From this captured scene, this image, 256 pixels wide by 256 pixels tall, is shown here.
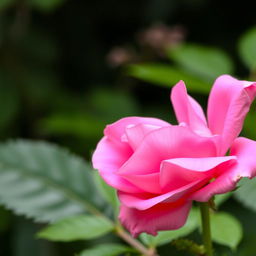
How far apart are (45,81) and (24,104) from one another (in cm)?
10

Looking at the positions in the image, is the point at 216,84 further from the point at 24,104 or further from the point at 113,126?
the point at 24,104

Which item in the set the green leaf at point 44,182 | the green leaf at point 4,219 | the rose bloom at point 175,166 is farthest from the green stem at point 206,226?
the green leaf at point 4,219

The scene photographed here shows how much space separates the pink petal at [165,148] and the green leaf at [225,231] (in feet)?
0.61

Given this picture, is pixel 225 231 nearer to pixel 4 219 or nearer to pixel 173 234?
pixel 173 234

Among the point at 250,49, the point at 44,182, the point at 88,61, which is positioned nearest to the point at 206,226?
the point at 44,182

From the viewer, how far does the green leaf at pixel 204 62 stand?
102 centimetres

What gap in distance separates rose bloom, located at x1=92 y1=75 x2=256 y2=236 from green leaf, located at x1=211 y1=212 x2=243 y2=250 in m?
0.16

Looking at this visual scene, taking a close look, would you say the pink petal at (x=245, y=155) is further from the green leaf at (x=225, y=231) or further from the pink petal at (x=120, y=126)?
the green leaf at (x=225, y=231)

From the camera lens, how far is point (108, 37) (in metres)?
2.15

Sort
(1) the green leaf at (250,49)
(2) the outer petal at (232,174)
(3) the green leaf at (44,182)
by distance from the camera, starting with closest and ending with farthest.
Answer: (2) the outer petal at (232,174) → (3) the green leaf at (44,182) → (1) the green leaf at (250,49)

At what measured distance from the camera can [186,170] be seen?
1.36 ft

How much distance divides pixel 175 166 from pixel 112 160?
7cm

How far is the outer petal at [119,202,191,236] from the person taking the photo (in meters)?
0.43

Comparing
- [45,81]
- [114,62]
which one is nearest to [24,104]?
[45,81]
